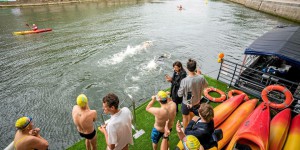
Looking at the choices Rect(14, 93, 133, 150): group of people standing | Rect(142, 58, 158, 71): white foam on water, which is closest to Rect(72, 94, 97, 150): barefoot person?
Rect(14, 93, 133, 150): group of people standing

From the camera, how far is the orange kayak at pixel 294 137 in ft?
15.1

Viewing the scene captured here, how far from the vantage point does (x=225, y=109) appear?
239 inches

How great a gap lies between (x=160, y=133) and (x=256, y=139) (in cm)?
235

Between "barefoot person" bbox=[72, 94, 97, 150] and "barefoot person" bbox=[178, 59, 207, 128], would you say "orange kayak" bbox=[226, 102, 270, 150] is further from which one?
"barefoot person" bbox=[72, 94, 97, 150]

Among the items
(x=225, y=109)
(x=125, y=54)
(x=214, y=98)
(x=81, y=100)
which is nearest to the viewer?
(x=81, y=100)

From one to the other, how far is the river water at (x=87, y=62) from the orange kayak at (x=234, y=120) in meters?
4.79

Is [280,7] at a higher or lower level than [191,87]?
higher

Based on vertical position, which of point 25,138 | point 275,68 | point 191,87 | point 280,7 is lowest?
point 25,138

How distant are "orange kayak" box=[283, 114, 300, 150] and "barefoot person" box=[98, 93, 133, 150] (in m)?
4.28

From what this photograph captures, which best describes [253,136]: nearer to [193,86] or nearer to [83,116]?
[193,86]

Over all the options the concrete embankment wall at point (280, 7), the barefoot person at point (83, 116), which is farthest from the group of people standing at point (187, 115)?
the concrete embankment wall at point (280, 7)

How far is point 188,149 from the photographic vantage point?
2.77m

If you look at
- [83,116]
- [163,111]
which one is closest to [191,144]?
[163,111]

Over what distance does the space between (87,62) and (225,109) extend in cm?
1123
